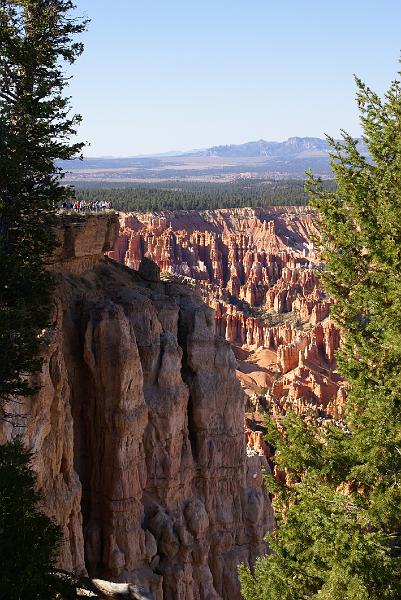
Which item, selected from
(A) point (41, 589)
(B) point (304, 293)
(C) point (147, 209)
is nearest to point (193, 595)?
(A) point (41, 589)

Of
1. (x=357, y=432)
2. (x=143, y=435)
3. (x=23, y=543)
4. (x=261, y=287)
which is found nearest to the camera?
(x=23, y=543)

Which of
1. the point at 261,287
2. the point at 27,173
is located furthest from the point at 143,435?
the point at 261,287

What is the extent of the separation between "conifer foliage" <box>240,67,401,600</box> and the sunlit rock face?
17804 millimetres

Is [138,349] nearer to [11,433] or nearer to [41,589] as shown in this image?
[11,433]

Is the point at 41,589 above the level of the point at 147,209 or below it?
below

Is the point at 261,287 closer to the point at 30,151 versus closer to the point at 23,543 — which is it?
the point at 30,151

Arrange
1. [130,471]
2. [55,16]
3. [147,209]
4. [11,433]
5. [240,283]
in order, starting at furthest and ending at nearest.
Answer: [147,209], [240,283], [130,471], [55,16], [11,433]

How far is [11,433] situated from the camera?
11078mm

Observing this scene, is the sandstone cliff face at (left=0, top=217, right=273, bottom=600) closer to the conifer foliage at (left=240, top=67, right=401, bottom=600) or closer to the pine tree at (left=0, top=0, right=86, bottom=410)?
the pine tree at (left=0, top=0, right=86, bottom=410)

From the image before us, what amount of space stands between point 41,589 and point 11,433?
3614 millimetres

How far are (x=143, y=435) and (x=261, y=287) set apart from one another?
67113mm

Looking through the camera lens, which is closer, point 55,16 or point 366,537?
point 366,537

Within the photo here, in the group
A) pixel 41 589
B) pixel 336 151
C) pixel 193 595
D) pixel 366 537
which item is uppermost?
pixel 336 151

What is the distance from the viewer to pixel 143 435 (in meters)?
16.2
